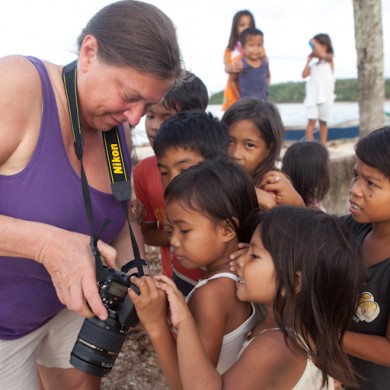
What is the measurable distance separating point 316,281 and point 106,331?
69cm

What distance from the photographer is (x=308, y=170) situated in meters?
3.23

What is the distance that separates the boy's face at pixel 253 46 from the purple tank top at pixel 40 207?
436 cm

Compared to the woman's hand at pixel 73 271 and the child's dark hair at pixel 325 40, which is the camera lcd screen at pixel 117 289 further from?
the child's dark hair at pixel 325 40

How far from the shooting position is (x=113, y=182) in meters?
1.71

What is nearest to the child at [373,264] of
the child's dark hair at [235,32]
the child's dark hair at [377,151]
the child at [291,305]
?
the child's dark hair at [377,151]

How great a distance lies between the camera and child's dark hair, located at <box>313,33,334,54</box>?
6.81 meters

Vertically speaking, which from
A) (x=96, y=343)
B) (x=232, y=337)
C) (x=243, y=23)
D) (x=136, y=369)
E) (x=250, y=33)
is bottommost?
(x=136, y=369)

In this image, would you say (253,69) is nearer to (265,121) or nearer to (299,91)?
(265,121)

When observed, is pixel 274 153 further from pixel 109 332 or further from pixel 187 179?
pixel 109 332

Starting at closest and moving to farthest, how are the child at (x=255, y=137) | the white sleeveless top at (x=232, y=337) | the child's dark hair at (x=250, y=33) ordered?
the white sleeveless top at (x=232, y=337), the child at (x=255, y=137), the child's dark hair at (x=250, y=33)

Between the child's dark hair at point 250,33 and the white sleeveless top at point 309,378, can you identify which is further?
the child's dark hair at point 250,33

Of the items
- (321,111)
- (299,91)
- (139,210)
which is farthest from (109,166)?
(299,91)

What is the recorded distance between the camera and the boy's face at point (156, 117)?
2.85 metres

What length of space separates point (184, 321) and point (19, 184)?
0.69 m
